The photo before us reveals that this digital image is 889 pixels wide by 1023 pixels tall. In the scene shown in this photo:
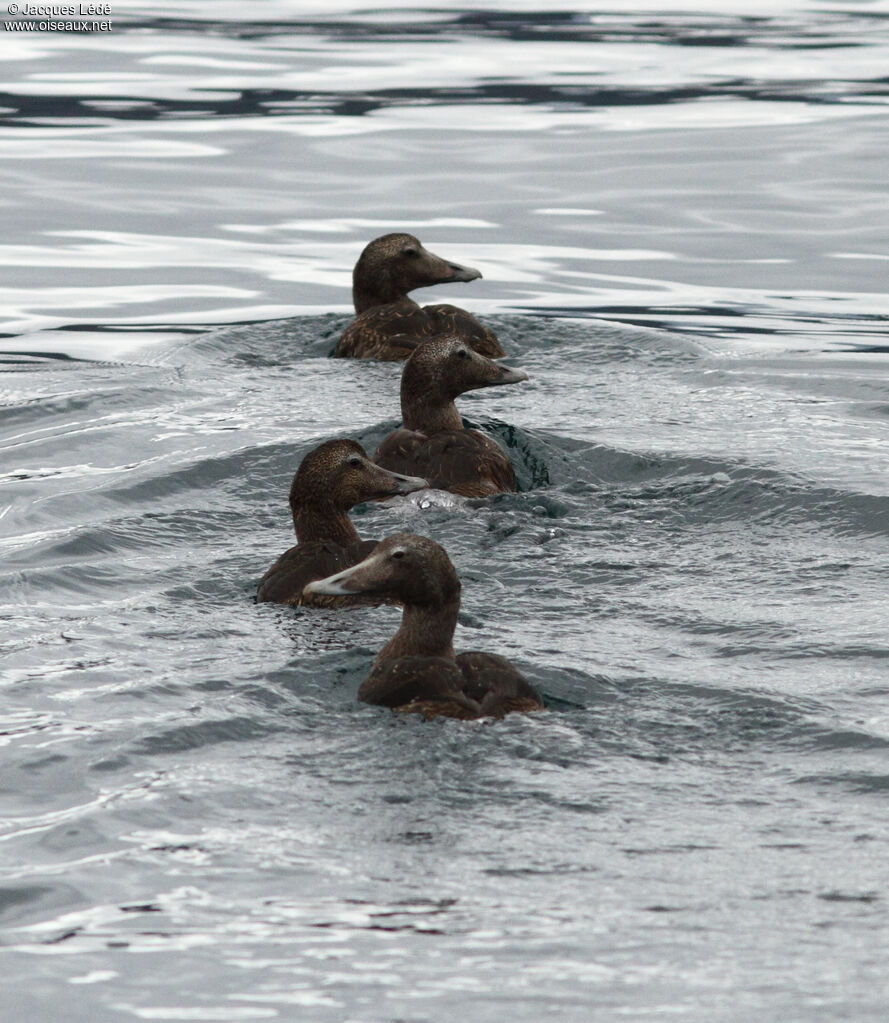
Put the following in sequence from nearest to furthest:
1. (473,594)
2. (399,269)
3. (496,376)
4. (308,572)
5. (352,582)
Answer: (352,582) < (308,572) < (473,594) < (496,376) < (399,269)

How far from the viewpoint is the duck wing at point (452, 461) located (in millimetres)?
8836

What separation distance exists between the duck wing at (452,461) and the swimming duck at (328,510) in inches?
26.0

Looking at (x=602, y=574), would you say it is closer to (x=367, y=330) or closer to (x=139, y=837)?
(x=139, y=837)

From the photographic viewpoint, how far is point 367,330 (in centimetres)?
1184

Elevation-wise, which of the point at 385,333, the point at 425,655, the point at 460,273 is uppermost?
the point at 460,273

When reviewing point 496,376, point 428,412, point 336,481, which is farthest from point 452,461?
point 336,481

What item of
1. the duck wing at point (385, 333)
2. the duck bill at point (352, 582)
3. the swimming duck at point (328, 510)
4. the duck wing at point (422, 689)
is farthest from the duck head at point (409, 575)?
the duck wing at point (385, 333)

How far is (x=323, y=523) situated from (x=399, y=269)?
15.8ft

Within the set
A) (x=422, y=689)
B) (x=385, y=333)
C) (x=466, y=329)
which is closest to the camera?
(x=422, y=689)

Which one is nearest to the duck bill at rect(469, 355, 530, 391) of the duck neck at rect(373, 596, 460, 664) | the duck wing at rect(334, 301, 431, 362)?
the duck wing at rect(334, 301, 431, 362)

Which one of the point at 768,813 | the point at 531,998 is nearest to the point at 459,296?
the point at 768,813

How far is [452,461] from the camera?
350 inches

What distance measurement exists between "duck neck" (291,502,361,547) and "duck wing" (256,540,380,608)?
11cm

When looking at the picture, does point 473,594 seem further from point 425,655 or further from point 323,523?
point 425,655
